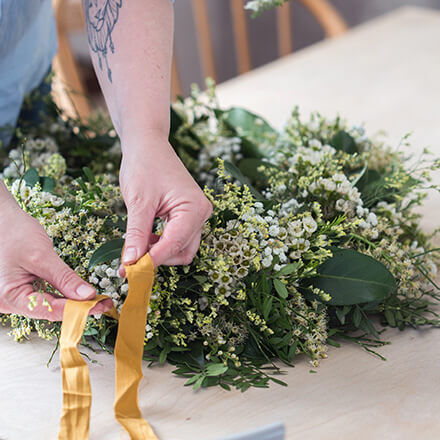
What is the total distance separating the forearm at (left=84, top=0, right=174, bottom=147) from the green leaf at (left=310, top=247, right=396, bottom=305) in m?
0.26

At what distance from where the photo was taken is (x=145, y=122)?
Result: 2.10 feet

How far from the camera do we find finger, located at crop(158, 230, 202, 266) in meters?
0.56

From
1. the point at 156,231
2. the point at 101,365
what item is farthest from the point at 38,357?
the point at 156,231

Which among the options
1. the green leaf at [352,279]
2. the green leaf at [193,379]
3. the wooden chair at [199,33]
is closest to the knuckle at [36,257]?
the green leaf at [193,379]

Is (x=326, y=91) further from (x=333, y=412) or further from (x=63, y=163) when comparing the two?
(x=333, y=412)

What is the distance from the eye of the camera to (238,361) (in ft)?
1.91

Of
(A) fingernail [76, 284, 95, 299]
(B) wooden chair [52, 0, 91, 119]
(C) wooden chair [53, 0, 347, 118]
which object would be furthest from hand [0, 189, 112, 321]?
(B) wooden chair [52, 0, 91, 119]

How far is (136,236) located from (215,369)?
0.17 m

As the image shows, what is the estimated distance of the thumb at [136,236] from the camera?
21.3 inches

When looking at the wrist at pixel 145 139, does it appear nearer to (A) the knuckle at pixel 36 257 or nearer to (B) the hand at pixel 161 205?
(B) the hand at pixel 161 205

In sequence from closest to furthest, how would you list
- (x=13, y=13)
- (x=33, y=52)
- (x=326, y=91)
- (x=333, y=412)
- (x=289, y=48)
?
(x=333, y=412)
(x=13, y=13)
(x=33, y=52)
(x=326, y=91)
(x=289, y=48)

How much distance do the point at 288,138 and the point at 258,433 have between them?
1.92 feet

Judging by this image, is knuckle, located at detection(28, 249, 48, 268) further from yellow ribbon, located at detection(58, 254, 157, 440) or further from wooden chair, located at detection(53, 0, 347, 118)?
wooden chair, located at detection(53, 0, 347, 118)

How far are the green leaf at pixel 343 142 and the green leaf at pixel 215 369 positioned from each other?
1.39ft
